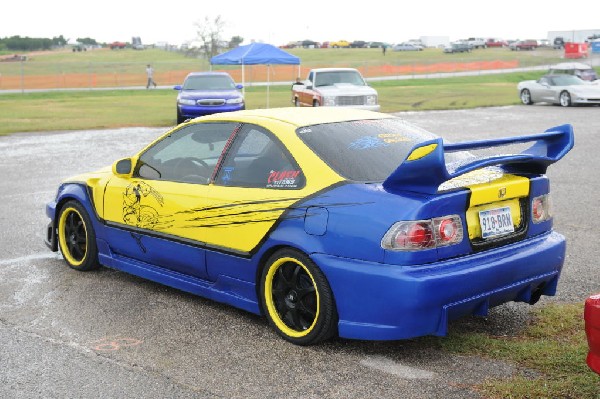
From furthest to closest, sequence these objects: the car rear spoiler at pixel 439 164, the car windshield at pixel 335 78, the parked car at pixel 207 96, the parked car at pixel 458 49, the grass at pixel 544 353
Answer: the parked car at pixel 458 49
the car windshield at pixel 335 78
the parked car at pixel 207 96
the car rear spoiler at pixel 439 164
the grass at pixel 544 353

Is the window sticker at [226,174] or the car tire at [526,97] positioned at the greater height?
the window sticker at [226,174]

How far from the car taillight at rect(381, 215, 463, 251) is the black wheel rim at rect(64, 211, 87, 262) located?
332 cm

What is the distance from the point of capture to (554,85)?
29.9 metres

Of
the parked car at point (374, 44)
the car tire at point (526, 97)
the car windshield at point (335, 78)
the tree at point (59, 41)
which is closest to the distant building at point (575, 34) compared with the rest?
the parked car at point (374, 44)

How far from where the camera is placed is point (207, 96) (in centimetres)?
2280

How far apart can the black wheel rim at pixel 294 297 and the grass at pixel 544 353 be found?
0.84m

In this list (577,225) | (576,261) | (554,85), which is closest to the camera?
(576,261)

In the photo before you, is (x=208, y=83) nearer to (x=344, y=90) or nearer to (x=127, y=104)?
(x=344, y=90)

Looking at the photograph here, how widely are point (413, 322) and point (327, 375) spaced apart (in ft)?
1.82

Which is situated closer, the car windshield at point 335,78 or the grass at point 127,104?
the grass at point 127,104

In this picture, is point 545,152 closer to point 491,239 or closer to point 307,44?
point 491,239

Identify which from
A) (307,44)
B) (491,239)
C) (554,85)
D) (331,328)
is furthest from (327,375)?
(307,44)

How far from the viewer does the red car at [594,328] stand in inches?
134

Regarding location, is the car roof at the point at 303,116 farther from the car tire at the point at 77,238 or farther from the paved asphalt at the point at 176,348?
the car tire at the point at 77,238
